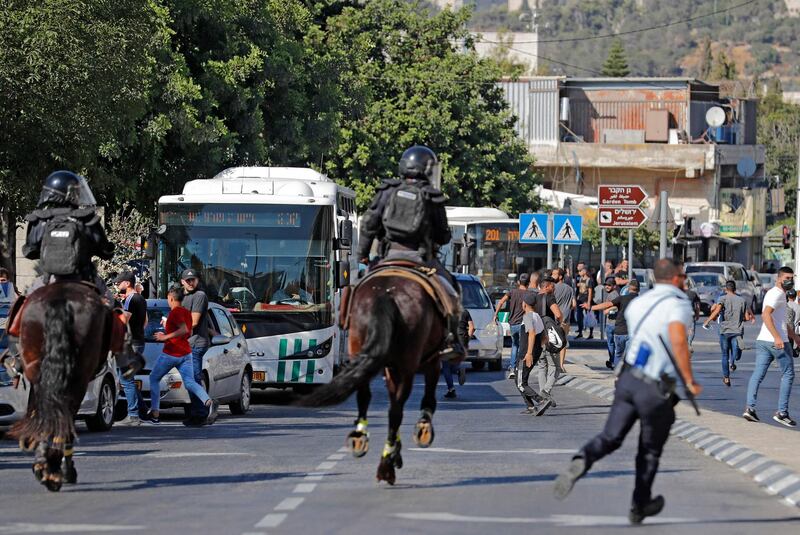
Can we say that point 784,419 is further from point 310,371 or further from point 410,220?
point 410,220

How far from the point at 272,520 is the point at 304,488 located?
6.32 feet

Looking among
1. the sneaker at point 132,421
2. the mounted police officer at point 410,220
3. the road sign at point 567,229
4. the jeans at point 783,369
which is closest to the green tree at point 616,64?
the road sign at point 567,229

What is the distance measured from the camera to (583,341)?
42344 millimetres

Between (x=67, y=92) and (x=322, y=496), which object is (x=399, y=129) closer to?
(x=67, y=92)

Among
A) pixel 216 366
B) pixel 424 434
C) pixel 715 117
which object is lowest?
pixel 216 366

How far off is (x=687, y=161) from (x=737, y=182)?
7.74m

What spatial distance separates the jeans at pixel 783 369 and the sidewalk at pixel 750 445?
0.43 metres

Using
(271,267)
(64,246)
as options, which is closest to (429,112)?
(271,267)

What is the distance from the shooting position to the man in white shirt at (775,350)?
65.5ft

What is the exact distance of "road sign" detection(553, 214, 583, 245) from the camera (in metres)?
36.0

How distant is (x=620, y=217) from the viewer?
31938mm

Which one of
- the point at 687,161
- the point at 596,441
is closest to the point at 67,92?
the point at 596,441

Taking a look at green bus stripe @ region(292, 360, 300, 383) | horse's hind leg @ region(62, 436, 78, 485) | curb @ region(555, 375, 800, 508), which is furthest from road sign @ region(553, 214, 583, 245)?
horse's hind leg @ region(62, 436, 78, 485)

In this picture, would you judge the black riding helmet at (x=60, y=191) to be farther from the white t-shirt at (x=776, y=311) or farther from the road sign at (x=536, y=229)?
the road sign at (x=536, y=229)
